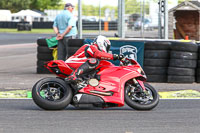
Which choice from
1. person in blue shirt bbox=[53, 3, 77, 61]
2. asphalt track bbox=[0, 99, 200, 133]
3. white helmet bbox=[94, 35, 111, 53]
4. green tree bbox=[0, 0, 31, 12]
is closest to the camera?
asphalt track bbox=[0, 99, 200, 133]

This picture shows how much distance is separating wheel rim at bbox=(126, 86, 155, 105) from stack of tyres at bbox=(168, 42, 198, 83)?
4286mm

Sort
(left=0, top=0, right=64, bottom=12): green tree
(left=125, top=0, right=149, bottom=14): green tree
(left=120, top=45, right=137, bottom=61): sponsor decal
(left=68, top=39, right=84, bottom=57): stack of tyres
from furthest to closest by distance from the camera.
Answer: (left=0, top=0, right=64, bottom=12): green tree
(left=125, top=0, right=149, bottom=14): green tree
(left=68, top=39, right=84, bottom=57): stack of tyres
(left=120, top=45, right=137, bottom=61): sponsor decal

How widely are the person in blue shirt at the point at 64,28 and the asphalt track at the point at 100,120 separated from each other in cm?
483

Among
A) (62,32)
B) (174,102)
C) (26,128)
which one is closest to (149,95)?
(174,102)

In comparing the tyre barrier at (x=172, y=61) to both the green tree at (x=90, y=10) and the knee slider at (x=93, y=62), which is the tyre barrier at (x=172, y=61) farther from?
the knee slider at (x=93, y=62)

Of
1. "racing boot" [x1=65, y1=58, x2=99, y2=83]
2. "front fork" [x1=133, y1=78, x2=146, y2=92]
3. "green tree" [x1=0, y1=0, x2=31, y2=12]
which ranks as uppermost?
"green tree" [x1=0, y1=0, x2=31, y2=12]

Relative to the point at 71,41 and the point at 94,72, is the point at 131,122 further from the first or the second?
the point at 71,41

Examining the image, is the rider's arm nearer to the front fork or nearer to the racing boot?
the racing boot

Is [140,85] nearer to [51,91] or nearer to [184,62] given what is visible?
[51,91]

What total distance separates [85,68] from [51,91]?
2.09 ft

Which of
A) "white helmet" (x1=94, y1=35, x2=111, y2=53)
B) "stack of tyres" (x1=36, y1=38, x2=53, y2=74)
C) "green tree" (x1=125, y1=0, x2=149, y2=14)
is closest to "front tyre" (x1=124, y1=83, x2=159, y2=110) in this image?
"white helmet" (x1=94, y1=35, x2=111, y2=53)

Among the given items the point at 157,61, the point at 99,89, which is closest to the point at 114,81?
the point at 99,89

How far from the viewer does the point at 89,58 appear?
8508mm

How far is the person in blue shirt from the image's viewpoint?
13.9 meters
